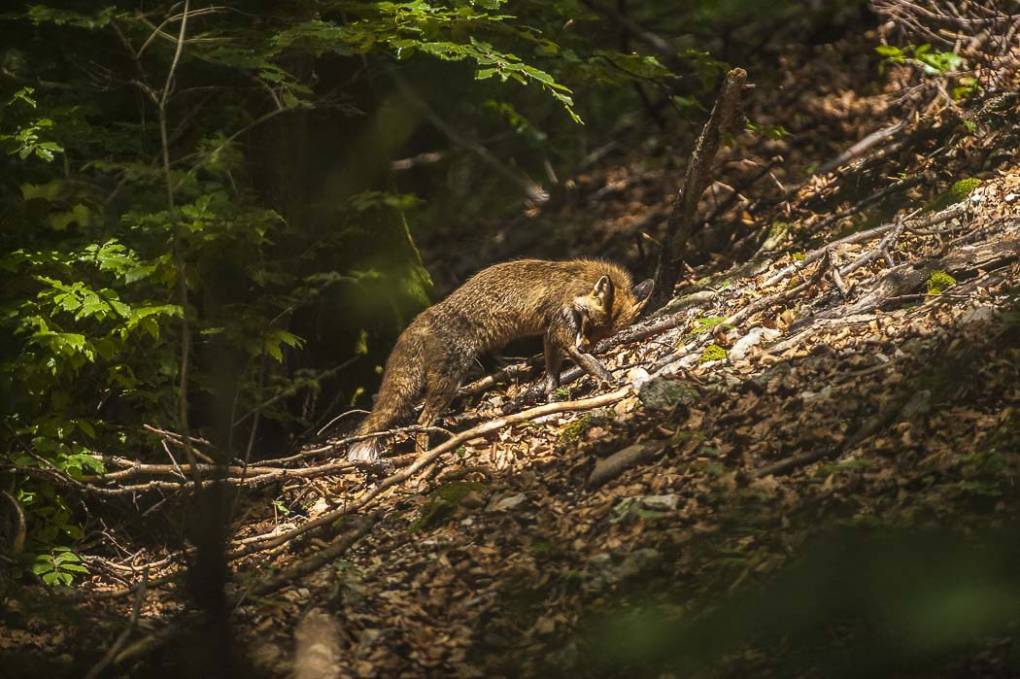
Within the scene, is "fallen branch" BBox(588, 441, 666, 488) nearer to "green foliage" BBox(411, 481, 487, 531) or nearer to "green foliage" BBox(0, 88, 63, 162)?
"green foliage" BBox(411, 481, 487, 531)

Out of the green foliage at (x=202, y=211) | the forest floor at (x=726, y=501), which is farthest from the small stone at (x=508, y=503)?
the green foliage at (x=202, y=211)

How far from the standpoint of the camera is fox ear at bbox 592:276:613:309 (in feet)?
28.3

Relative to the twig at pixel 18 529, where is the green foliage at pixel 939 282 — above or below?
above

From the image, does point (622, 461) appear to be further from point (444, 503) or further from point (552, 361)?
point (552, 361)

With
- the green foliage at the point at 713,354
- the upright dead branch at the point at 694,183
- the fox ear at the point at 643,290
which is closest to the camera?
the green foliage at the point at 713,354

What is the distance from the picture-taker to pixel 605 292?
28.3 ft

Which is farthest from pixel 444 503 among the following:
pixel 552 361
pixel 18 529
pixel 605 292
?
pixel 18 529

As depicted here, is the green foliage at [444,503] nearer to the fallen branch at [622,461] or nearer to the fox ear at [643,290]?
the fallen branch at [622,461]

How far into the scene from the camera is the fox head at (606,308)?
28.2 ft

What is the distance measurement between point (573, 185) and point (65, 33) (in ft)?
21.6

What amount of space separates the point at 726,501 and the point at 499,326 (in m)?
3.38

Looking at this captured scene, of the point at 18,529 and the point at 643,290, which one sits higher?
the point at 643,290

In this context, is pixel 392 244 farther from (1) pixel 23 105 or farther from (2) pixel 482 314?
(1) pixel 23 105

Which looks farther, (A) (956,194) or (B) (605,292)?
(B) (605,292)
